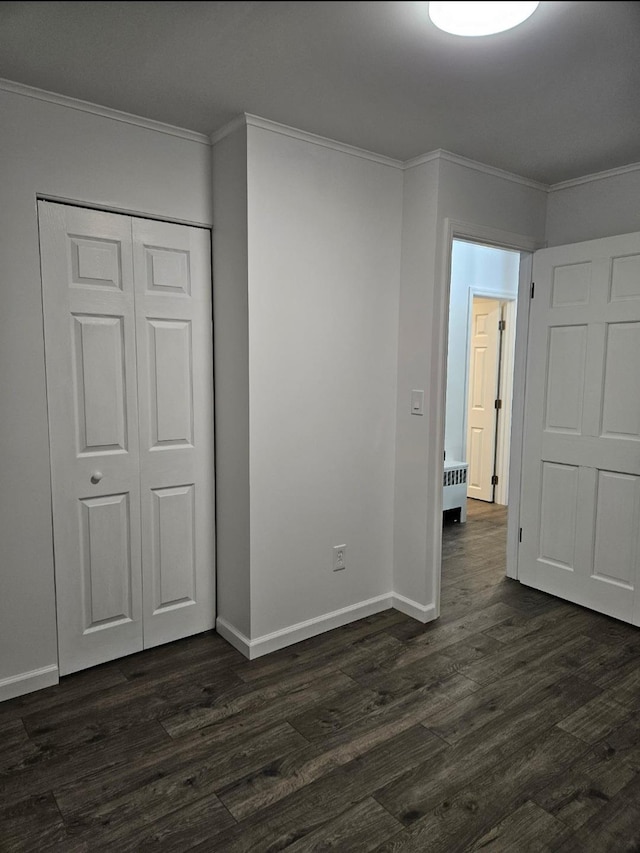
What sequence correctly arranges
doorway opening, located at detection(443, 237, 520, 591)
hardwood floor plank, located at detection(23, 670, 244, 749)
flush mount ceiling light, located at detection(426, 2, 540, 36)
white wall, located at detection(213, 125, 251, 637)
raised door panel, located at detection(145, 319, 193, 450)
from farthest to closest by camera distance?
doorway opening, located at detection(443, 237, 520, 591)
raised door panel, located at detection(145, 319, 193, 450)
white wall, located at detection(213, 125, 251, 637)
hardwood floor plank, located at detection(23, 670, 244, 749)
flush mount ceiling light, located at detection(426, 2, 540, 36)

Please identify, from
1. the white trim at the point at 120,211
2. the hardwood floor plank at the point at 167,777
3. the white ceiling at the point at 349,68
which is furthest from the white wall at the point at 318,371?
the hardwood floor plank at the point at 167,777

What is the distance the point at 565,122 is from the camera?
2469 millimetres

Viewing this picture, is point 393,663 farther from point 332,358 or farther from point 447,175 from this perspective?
point 447,175

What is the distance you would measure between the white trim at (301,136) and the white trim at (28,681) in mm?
2462

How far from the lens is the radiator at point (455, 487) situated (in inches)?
189

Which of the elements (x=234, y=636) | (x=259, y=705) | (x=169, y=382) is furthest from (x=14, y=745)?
(x=169, y=382)

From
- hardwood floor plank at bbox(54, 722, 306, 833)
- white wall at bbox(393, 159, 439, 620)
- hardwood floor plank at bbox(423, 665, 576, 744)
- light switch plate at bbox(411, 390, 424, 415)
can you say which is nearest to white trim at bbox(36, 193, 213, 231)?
white wall at bbox(393, 159, 439, 620)

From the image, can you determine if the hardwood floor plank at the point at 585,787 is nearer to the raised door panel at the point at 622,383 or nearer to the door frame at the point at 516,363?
the door frame at the point at 516,363

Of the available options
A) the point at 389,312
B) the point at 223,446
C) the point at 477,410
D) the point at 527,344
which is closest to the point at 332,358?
the point at 389,312

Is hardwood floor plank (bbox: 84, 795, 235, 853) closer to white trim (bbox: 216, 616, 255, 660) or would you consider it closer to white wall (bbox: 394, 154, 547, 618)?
white trim (bbox: 216, 616, 255, 660)

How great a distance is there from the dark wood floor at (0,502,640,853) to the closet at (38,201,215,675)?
0.79 feet

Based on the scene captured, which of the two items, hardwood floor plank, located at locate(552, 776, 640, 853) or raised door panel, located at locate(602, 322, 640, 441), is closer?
hardwood floor plank, located at locate(552, 776, 640, 853)

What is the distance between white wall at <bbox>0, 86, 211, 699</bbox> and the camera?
2.25 m

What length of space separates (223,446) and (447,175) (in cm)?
175
